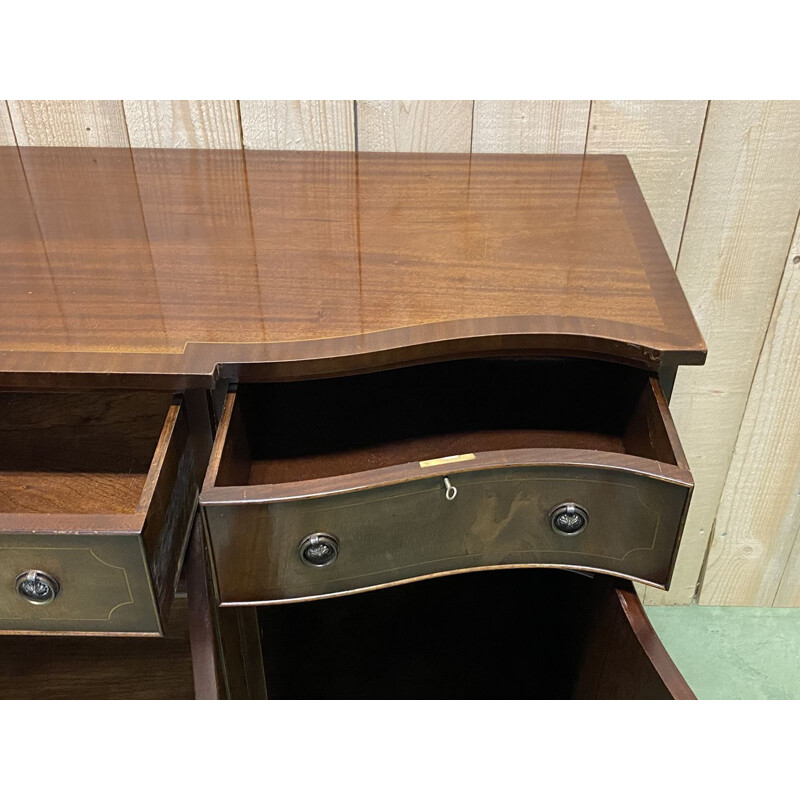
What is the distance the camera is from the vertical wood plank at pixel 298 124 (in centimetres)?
104

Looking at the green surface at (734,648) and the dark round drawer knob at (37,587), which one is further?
the green surface at (734,648)

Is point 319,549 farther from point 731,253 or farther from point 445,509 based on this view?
point 731,253

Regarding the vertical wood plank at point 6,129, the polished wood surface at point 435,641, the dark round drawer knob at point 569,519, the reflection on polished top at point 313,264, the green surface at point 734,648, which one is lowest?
the green surface at point 734,648

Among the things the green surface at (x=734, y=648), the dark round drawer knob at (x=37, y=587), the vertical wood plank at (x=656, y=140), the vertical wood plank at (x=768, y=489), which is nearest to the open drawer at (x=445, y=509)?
the dark round drawer knob at (x=37, y=587)

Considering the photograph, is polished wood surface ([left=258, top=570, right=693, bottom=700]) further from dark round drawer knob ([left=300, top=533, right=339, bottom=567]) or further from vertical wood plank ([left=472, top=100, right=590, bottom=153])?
vertical wood plank ([left=472, top=100, right=590, bottom=153])

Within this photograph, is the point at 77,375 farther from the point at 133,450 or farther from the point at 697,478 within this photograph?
the point at 697,478

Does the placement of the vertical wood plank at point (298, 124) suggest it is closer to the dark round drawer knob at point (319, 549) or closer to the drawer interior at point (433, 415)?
the drawer interior at point (433, 415)

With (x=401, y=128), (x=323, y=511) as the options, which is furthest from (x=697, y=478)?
(x=323, y=511)

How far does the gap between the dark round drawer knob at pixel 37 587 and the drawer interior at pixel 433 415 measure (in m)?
0.23

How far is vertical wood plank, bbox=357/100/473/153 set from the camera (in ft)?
3.41

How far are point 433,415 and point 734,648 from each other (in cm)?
78

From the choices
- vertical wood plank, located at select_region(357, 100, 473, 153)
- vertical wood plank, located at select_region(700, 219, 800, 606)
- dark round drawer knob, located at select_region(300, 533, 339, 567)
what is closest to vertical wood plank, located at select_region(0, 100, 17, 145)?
vertical wood plank, located at select_region(357, 100, 473, 153)

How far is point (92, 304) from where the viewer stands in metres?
0.78

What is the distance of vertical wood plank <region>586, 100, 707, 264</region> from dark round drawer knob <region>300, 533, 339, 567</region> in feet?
2.08
